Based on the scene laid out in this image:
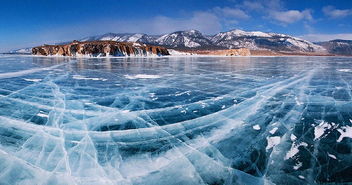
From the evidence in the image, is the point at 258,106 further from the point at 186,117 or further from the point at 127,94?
the point at 127,94

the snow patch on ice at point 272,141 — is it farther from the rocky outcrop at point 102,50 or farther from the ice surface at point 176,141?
the rocky outcrop at point 102,50

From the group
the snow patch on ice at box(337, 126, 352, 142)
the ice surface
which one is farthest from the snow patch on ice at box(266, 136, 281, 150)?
the snow patch on ice at box(337, 126, 352, 142)

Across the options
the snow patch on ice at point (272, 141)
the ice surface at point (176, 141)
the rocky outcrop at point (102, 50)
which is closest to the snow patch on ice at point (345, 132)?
the ice surface at point (176, 141)

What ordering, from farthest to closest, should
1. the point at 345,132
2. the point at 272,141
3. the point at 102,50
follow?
the point at 102,50 < the point at 345,132 < the point at 272,141

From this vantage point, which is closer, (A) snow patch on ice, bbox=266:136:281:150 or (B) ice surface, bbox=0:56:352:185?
(B) ice surface, bbox=0:56:352:185

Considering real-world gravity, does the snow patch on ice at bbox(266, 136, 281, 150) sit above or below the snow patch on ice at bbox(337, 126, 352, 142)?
below

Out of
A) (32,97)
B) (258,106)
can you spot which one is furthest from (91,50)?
(258,106)

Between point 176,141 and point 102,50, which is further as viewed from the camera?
point 102,50

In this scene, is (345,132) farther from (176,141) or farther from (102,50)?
(102,50)

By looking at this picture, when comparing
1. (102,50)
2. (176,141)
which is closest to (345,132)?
(176,141)

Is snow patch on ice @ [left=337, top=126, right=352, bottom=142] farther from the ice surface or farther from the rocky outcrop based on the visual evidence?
the rocky outcrop

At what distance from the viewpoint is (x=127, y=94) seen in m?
9.27

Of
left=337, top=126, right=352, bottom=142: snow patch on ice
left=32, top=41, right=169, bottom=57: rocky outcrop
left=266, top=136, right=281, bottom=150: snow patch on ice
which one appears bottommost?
left=266, top=136, right=281, bottom=150: snow patch on ice

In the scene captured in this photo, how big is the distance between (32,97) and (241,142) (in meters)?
8.06
